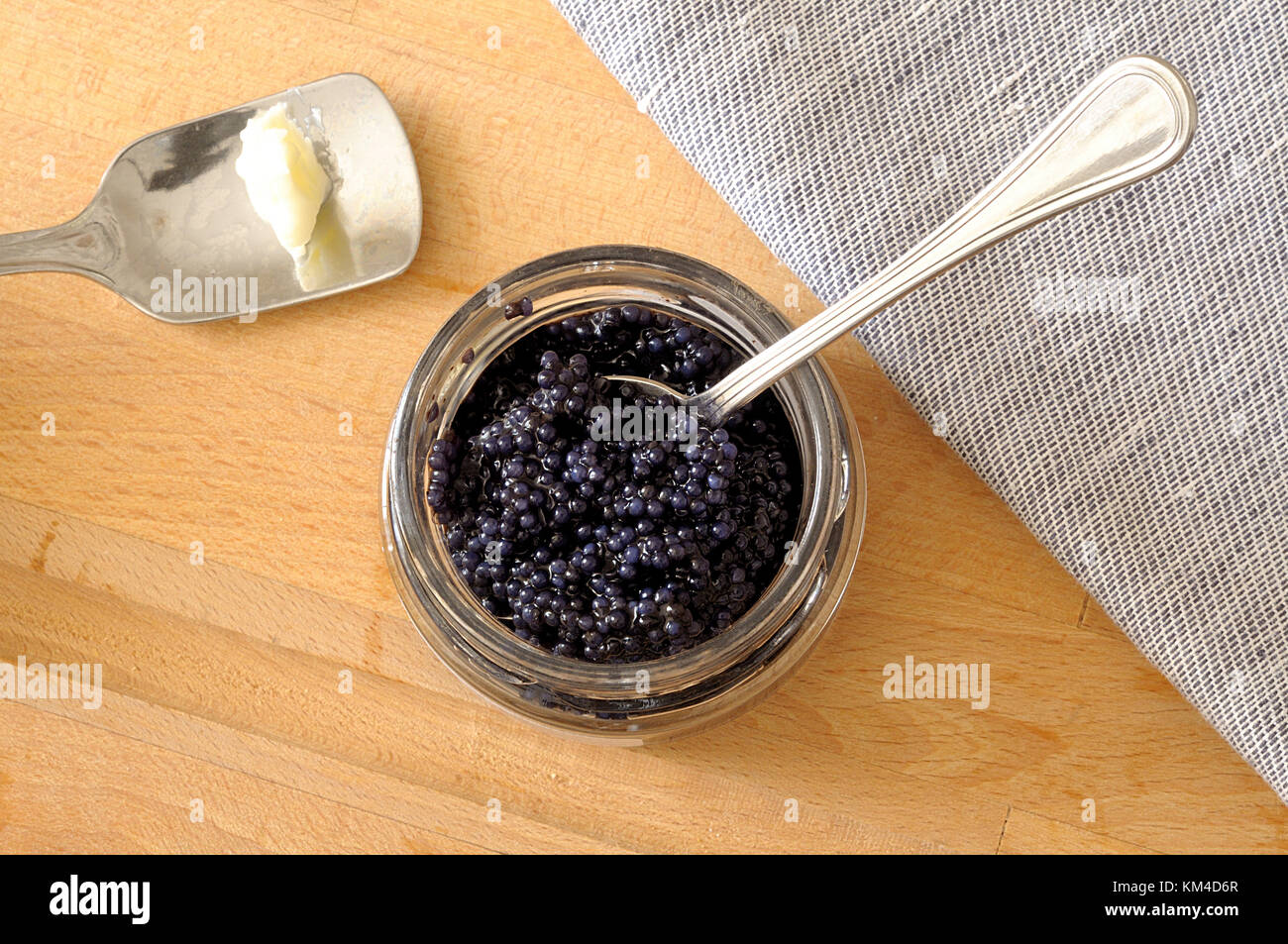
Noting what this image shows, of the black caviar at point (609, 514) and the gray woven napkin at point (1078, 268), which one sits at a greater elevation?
the gray woven napkin at point (1078, 268)

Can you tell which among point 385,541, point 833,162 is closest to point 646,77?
point 833,162

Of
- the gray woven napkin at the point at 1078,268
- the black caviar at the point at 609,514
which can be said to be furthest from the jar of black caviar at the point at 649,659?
the gray woven napkin at the point at 1078,268

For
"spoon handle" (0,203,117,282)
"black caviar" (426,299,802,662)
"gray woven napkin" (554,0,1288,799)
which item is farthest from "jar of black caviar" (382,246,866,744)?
"spoon handle" (0,203,117,282)

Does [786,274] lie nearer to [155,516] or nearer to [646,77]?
[646,77]

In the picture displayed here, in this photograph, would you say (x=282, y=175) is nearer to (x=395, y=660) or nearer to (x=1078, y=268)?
(x=395, y=660)

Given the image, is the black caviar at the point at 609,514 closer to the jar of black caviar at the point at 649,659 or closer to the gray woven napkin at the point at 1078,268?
the jar of black caviar at the point at 649,659
